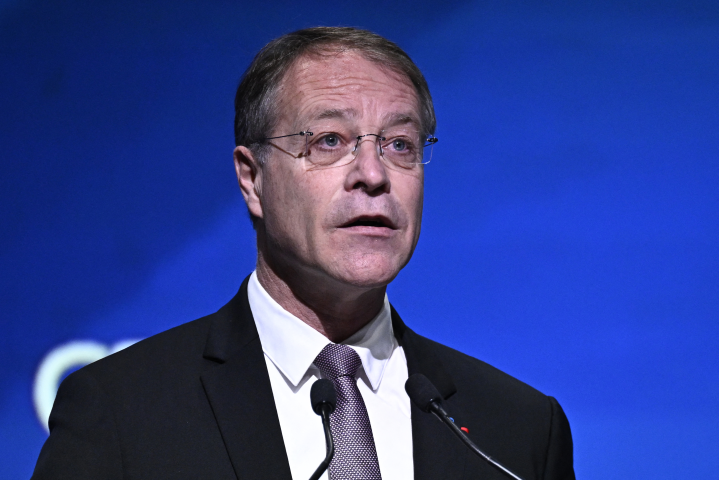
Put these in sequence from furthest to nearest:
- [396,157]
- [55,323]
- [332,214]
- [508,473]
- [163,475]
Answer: [55,323], [396,157], [332,214], [163,475], [508,473]

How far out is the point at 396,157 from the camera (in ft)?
5.84

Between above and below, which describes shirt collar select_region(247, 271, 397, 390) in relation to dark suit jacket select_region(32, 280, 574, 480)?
above

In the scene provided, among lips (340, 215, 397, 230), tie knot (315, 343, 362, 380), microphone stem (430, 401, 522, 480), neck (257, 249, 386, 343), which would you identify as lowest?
microphone stem (430, 401, 522, 480)

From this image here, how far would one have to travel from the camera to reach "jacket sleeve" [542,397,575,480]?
6.07 ft

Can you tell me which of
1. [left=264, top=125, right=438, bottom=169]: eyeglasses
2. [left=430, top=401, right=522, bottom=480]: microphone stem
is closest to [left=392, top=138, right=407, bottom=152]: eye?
[left=264, top=125, right=438, bottom=169]: eyeglasses

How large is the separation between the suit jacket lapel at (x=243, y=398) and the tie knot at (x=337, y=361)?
127 millimetres

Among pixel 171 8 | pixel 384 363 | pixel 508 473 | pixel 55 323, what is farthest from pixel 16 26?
pixel 508 473

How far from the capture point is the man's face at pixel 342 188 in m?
1.66

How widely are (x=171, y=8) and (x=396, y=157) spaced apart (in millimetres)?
1208

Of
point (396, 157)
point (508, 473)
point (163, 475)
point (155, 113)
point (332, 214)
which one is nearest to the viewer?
point (508, 473)

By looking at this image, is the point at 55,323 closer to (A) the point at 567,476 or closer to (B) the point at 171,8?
(B) the point at 171,8

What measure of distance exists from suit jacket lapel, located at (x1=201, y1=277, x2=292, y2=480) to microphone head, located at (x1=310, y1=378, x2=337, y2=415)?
0.19m

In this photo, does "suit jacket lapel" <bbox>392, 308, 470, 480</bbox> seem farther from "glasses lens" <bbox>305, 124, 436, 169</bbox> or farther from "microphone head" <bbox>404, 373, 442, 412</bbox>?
"glasses lens" <bbox>305, 124, 436, 169</bbox>

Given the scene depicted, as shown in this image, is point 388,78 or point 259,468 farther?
point 388,78
